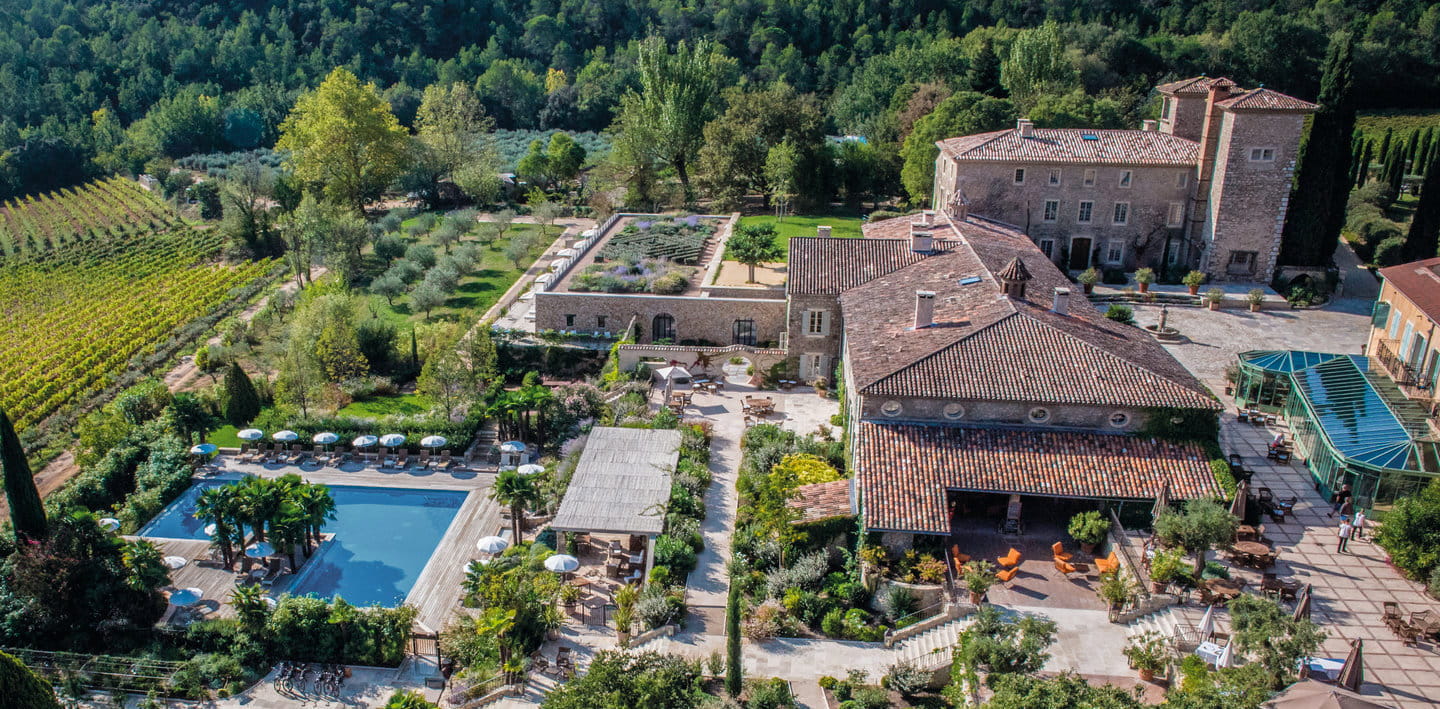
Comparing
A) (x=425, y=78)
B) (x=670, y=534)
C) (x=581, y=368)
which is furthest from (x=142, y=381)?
(x=425, y=78)

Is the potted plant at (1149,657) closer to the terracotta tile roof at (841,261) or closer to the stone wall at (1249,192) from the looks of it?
the terracotta tile roof at (841,261)

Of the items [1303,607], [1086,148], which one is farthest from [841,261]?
[1303,607]

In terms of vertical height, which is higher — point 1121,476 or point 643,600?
point 1121,476

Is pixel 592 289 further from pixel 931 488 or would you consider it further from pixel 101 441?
pixel 931 488

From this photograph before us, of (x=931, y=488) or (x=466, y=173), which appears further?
(x=466, y=173)

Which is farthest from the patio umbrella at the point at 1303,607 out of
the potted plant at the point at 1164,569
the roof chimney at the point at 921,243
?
the roof chimney at the point at 921,243

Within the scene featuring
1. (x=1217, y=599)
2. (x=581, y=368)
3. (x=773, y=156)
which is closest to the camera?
(x=1217, y=599)

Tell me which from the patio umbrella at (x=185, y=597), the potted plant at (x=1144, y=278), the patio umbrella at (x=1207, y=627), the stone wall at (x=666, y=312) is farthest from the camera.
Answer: the potted plant at (x=1144, y=278)
